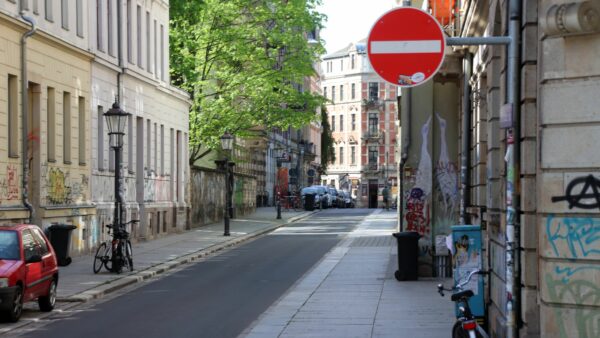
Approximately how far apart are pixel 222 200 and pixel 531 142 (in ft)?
149

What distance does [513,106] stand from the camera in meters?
9.11

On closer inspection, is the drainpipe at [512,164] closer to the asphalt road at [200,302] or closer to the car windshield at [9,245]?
the asphalt road at [200,302]

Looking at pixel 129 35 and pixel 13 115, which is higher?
pixel 129 35

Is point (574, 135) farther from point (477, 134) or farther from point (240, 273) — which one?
point (240, 273)

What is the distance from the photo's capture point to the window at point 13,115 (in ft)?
86.0

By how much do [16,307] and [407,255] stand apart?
8740 mm

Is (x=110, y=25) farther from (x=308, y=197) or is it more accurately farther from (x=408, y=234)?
(x=308, y=197)

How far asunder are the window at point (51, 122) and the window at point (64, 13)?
2.12 meters

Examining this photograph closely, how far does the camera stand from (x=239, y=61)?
161 feet

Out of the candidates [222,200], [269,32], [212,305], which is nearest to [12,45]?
[212,305]

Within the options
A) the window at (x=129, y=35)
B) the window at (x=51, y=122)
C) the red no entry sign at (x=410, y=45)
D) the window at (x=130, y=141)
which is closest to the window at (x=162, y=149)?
the window at (x=130, y=141)

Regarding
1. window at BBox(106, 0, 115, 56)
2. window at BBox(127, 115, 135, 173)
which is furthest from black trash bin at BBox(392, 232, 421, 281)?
window at BBox(127, 115, 135, 173)

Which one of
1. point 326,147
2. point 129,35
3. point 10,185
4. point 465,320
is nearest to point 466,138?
point 465,320

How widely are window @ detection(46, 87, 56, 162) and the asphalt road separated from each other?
4848mm
